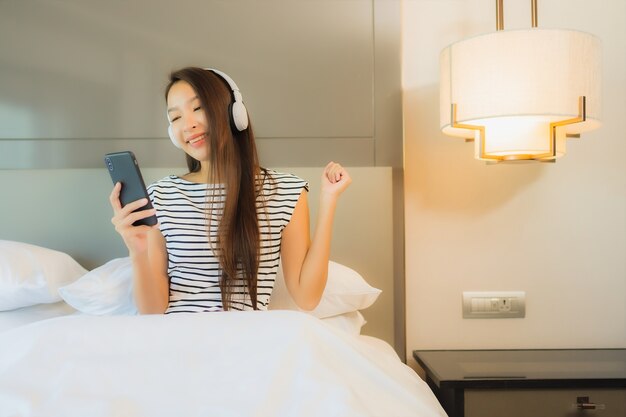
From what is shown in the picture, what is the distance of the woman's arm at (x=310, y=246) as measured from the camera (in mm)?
1479

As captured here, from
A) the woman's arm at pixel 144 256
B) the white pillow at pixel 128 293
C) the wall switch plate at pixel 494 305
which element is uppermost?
the woman's arm at pixel 144 256

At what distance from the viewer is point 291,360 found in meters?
0.98

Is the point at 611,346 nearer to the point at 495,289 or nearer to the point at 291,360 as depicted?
the point at 495,289

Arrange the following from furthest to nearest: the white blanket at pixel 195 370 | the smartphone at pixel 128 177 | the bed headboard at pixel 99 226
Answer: the bed headboard at pixel 99 226 < the smartphone at pixel 128 177 < the white blanket at pixel 195 370

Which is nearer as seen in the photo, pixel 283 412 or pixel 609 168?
pixel 283 412

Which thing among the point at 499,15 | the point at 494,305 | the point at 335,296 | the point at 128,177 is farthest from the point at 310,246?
the point at 499,15

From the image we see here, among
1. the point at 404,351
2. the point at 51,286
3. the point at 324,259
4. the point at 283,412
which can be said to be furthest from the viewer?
the point at 404,351

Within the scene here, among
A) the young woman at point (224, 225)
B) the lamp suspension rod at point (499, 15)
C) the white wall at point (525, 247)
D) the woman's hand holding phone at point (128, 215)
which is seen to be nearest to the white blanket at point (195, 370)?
the woman's hand holding phone at point (128, 215)

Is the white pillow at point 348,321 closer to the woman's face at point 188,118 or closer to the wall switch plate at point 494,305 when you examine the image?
the wall switch plate at point 494,305

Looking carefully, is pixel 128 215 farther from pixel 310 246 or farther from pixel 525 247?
pixel 525 247

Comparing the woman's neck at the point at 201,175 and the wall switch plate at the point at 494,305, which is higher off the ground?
the woman's neck at the point at 201,175

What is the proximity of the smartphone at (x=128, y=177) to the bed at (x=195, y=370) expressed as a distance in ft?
1.09

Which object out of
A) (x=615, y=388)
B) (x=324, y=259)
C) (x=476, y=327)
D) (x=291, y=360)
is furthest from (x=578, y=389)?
(x=291, y=360)

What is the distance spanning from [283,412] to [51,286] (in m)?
0.96
